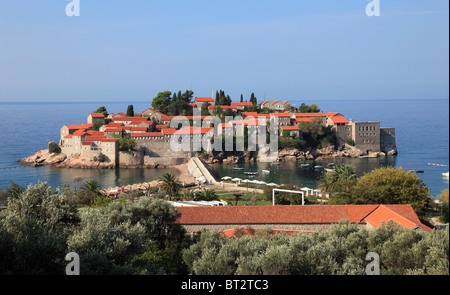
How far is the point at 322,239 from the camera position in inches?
395

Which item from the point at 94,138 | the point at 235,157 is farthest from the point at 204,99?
the point at 94,138

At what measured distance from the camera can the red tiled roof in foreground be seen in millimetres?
13203

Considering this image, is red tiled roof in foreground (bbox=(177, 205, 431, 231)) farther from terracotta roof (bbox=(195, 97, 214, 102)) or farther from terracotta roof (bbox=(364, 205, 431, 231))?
terracotta roof (bbox=(195, 97, 214, 102))

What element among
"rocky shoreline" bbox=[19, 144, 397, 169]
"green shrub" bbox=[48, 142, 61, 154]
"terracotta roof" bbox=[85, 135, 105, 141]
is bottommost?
"rocky shoreline" bbox=[19, 144, 397, 169]

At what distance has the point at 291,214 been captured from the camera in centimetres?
1360

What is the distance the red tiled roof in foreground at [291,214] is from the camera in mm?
13203

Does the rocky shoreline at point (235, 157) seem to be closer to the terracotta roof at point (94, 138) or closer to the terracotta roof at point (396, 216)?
the terracotta roof at point (94, 138)

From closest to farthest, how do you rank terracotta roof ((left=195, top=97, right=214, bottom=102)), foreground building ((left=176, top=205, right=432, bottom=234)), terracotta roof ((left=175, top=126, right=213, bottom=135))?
1. foreground building ((left=176, top=205, right=432, bottom=234))
2. terracotta roof ((left=175, top=126, right=213, bottom=135))
3. terracotta roof ((left=195, top=97, right=214, bottom=102))

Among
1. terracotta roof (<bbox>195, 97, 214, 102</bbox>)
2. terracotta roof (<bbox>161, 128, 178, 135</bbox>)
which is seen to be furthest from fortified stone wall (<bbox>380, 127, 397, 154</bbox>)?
terracotta roof (<bbox>161, 128, 178, 135</bbox>)

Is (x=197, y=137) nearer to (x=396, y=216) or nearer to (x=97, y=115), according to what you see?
(x=97, y=115)

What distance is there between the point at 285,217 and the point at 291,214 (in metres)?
0.24
